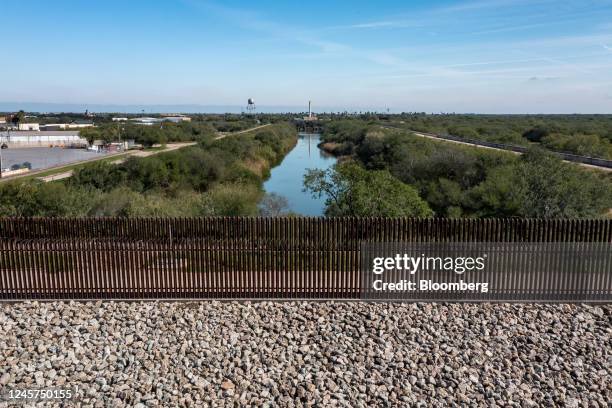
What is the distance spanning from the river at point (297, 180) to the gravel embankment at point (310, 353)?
61.7ft

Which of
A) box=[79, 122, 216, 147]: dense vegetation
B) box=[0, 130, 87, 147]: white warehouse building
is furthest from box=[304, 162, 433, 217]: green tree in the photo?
box=[0, 130, 87, 147]: white warehouse building

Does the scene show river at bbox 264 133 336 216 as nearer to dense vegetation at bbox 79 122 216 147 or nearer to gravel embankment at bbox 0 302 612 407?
dense vegetation at bbox 79 122 216 147

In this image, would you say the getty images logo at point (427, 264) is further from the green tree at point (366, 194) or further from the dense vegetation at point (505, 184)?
the dense vegetation at point (505, 184)

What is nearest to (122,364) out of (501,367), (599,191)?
(501,367)

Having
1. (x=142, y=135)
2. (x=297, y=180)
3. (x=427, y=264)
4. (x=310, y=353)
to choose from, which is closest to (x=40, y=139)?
(x=142, y=135)

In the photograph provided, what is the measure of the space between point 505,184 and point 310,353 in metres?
14.6

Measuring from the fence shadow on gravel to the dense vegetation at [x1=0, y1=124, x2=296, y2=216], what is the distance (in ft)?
24.6

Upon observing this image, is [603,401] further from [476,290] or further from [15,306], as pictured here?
[15,306]

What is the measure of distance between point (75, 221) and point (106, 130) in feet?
232

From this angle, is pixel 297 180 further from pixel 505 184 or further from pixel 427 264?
pixel 427 264

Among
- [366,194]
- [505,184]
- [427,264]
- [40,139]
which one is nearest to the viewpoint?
[427,264]

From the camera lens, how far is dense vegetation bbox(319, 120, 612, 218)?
60.6 feet

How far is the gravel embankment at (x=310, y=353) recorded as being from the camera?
771 cm

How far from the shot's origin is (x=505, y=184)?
20.5m
